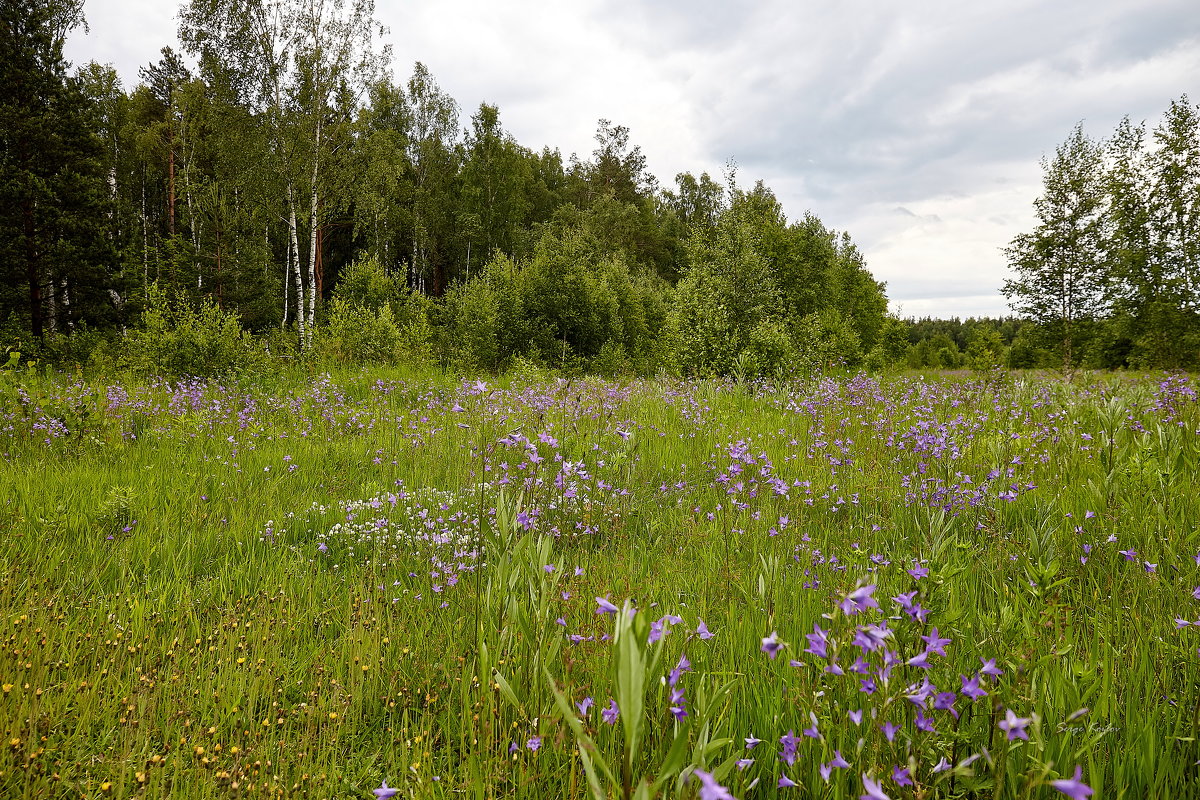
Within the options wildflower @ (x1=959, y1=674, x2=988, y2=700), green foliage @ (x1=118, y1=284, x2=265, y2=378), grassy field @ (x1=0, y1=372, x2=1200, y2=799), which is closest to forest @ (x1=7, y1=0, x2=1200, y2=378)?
green foliage @ (x1=118, y1=284, x2=265, y2=378)

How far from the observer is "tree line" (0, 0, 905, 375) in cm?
1463

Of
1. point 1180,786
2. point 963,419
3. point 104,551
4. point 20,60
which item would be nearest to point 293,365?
point 104,551

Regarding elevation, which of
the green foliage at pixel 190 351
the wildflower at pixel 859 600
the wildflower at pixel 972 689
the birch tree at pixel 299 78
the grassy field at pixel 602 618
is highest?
the birch tree at pixel 299 78

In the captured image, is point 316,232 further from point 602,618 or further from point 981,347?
point 981,347

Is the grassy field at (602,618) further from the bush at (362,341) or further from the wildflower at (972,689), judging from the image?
the bush at (362,341)

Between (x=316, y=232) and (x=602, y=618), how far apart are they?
2796cm

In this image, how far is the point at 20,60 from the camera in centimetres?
1908

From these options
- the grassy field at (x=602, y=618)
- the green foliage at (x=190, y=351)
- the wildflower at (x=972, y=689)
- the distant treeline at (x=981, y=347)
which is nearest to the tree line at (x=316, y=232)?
the green foliage at (x=190, y=351)

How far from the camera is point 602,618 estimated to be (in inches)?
91.6

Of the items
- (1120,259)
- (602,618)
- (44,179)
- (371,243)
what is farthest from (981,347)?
(44,179)

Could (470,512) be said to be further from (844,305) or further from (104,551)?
(844,305)

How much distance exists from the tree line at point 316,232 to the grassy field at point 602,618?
27.4 feet

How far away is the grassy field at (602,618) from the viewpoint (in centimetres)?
138

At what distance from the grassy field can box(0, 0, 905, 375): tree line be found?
8365mm
